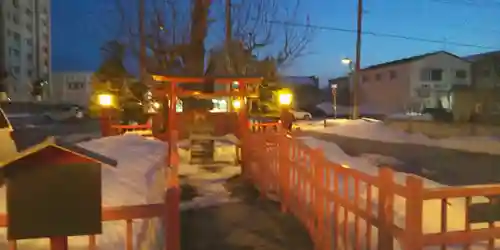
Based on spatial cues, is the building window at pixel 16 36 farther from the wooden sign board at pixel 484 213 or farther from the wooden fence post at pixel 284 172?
the wooden sign board at pixel 484 213

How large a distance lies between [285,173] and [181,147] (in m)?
9.39

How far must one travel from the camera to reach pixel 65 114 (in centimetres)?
3869

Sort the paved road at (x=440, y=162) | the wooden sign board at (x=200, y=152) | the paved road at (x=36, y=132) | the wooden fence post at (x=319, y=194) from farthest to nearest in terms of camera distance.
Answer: the paved road at (x=36, y=132) < the wooden sign board at (x=200, y=152) < the paved road at (x=440, y=162) < the wooden fence post at (x=319, y=194)

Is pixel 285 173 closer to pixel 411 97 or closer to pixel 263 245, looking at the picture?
pixel 263 245

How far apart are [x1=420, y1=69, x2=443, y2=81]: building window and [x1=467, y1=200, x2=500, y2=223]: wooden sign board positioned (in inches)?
1566

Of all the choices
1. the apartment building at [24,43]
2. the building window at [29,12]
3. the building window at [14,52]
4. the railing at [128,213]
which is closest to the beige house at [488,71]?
the railing at [128,213]

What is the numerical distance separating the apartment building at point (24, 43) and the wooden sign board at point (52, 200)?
42.8 m

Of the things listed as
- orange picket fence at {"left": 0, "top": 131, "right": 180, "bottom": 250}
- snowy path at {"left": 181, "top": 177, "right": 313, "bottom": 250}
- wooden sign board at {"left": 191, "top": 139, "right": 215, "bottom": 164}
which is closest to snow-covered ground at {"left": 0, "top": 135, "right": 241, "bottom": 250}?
wooden sign board at {"left": 191, "top": 139, "right": 215, "bottom": 164}

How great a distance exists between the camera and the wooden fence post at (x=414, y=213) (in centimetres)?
320

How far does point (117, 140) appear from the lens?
11609mm

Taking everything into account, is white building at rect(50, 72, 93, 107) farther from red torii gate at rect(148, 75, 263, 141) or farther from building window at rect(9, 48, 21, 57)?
red torii gate at rect(148, 75, 263, 141)

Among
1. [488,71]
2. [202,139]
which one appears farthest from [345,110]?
[202,139]

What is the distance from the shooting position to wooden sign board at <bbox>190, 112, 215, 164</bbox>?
13.3m

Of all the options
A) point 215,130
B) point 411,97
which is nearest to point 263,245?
point 215,130
